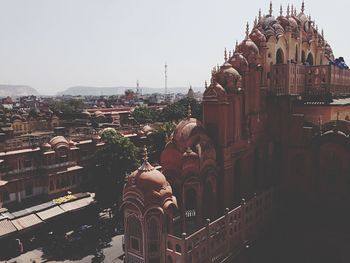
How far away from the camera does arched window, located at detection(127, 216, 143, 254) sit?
62.9 feet

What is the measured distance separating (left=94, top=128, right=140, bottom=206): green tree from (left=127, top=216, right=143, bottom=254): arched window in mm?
15524

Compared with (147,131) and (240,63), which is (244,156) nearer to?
(240,63)

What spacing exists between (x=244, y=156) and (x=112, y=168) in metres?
14.6

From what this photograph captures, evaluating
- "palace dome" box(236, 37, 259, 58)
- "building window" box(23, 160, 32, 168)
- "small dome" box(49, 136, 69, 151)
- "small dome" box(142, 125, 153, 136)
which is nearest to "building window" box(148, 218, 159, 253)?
"palace dome" box(236, 37, 259, 58)

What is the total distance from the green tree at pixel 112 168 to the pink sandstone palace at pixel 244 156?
13507mm

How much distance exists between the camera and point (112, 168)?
3488 cm

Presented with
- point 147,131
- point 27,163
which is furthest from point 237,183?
point 147,131

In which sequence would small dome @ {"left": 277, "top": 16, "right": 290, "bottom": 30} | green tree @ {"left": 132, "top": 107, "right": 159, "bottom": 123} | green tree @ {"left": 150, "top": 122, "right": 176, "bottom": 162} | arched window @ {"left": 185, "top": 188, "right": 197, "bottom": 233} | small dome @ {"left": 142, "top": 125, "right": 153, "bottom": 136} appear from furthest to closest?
green tree @ {"left": 132, "top": 107, "right": 159, "bottom": 123}
small dome @ {"left": 142, "top": 125, "right": 153, "bottom": 136}
green tree @ {"left": 150, "top": 122, "right": 176, "bottom": 162}
small dome @ {"left": 277, "top": 16, "right": 290, "bottom": 30}
arched window @ {"left": 185, "top": 188, "right": 197, "bottom": 233}

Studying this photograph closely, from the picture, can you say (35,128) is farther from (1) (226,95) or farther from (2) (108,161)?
(1) (226,95)

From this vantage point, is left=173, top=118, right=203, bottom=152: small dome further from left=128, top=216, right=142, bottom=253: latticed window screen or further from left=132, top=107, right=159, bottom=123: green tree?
left=132, top=107, right=159, bottom=123: green tree

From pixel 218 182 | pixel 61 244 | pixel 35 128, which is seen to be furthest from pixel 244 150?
pixel 35 128

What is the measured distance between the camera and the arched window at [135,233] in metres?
19.2

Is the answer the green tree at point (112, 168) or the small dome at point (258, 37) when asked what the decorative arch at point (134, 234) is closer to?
the green tree at point (112, 168)

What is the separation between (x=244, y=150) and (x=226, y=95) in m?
4.87
